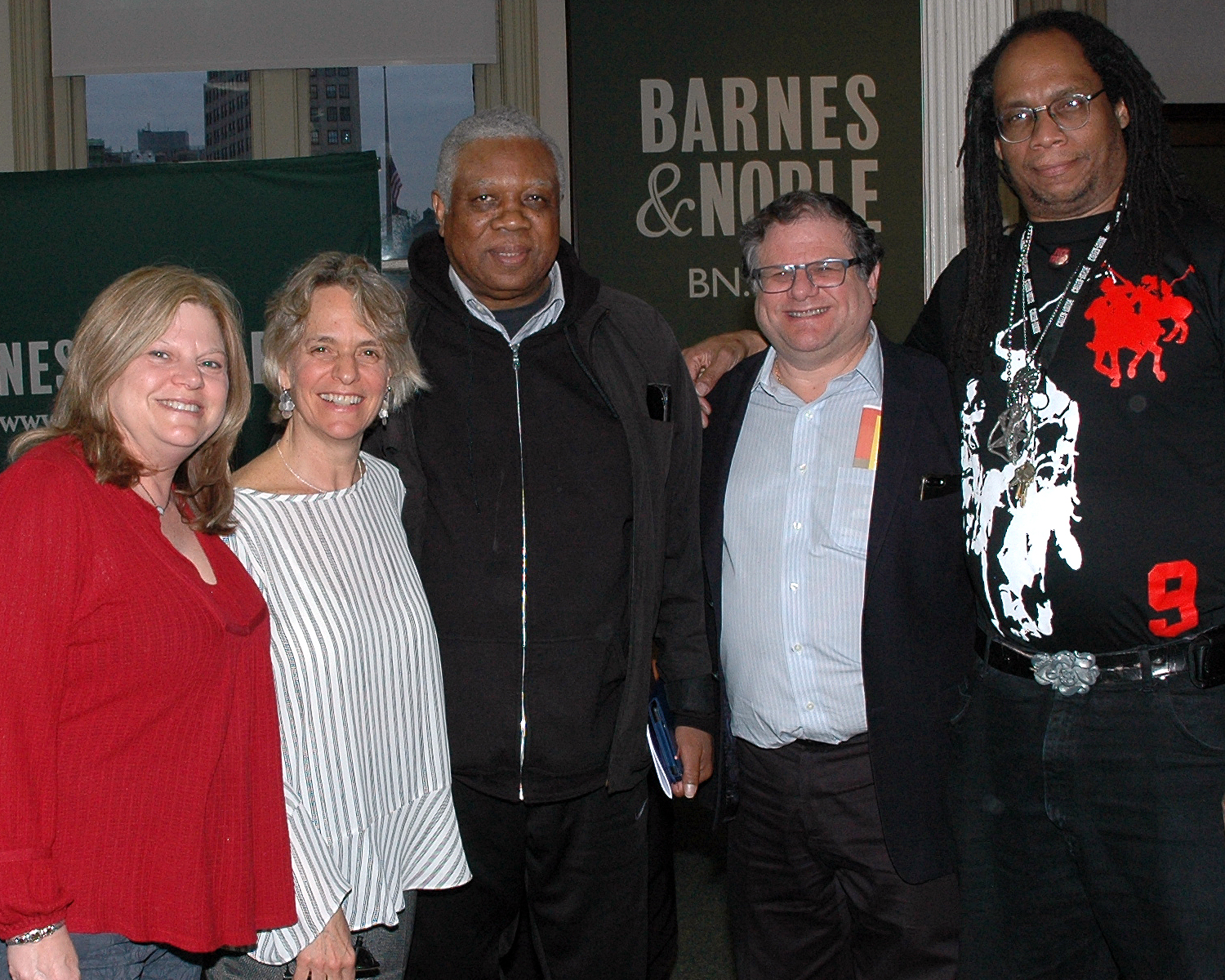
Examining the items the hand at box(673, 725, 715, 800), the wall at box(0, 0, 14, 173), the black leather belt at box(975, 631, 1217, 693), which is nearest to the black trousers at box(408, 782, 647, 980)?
the hand at box(673, 725, 715, 800)

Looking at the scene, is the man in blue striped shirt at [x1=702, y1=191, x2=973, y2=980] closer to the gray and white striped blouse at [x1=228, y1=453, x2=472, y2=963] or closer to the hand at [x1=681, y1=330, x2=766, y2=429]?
the hand at [x1=681, y1=330, x2=766, y2=429]

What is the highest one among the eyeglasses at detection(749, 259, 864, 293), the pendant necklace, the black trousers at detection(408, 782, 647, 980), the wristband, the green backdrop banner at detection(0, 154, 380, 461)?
the green backdrop banner at detection(0, 154, 380, 461)

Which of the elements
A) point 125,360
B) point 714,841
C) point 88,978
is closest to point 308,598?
point 125,360

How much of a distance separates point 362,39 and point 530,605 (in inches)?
179

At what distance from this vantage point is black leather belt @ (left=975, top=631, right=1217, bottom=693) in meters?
1.85

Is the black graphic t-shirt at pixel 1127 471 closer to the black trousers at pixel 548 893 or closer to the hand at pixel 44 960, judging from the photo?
the black trousers at pixel 548 893

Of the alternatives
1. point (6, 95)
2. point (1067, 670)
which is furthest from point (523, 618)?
point (6, 95)

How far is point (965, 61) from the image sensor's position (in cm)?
292

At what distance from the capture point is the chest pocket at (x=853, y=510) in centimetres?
218

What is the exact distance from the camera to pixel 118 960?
63.0 inches

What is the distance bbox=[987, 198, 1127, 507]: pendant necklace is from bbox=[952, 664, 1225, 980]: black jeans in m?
0.37

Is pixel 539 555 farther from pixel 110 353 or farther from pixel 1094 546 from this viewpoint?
pixel 1094 546

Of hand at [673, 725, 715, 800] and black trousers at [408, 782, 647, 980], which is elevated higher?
hand at [673, 725, 715, 800]

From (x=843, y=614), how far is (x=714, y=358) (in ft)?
2.41
